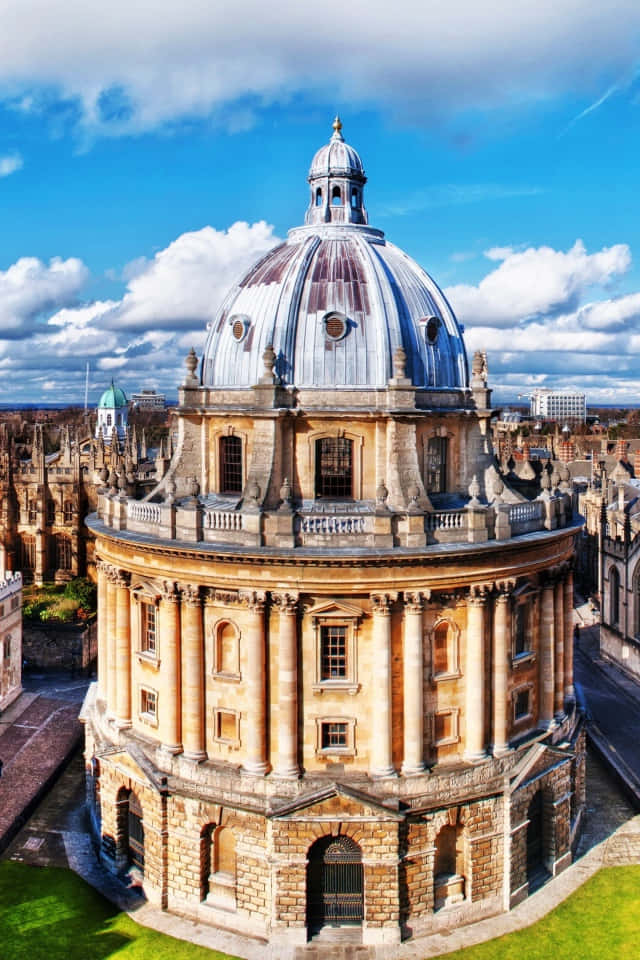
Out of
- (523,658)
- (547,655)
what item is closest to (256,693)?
(523,658)

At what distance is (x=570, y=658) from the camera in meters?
39.8

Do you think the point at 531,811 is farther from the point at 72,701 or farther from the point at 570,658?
the point at 72,701

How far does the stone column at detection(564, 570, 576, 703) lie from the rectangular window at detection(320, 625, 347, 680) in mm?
11686

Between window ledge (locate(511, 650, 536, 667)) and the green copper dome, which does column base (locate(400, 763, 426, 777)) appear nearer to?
window ledge (locate(511, 650, 536, 667))

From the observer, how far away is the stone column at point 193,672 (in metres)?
33.3

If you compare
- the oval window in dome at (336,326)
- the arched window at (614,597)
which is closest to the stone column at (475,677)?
the oval window in dome at (336,326)

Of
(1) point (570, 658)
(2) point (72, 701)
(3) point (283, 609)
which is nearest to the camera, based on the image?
(3) point (283, 609)

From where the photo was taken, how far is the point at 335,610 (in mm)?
32000

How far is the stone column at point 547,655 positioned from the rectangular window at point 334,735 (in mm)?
9525

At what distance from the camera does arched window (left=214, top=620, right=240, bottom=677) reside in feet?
109

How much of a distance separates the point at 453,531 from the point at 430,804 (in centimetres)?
1021

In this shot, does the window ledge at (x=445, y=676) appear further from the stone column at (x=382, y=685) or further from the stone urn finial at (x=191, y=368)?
the stone urn finial at (x=191, y=368)

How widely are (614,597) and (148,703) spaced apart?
40.1 meters

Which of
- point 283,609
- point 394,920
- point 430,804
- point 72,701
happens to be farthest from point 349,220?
point 72,701
